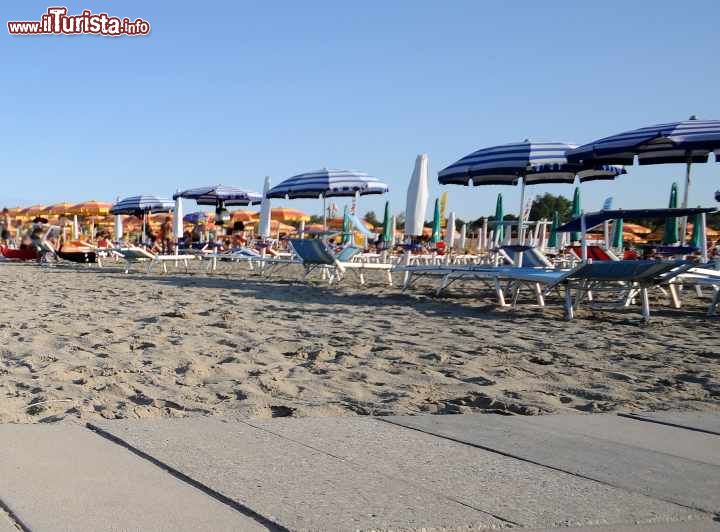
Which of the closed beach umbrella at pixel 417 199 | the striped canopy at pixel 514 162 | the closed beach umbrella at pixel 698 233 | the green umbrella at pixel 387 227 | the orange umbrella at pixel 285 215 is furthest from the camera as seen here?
the orange umbrella at pixel 285 215

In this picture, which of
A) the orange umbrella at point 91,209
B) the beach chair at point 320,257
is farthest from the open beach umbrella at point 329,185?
the orange umbrella at point 91,209

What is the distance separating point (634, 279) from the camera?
21.7 feet

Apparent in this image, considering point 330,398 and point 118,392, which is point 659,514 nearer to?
point 330,398

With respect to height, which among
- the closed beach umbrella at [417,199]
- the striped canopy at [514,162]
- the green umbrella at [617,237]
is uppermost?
the striped canopy at [514,162]

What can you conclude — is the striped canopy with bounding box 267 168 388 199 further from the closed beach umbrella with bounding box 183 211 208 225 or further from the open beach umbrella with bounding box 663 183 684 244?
the closed beach umbrella with bounding box 183 211 208 225

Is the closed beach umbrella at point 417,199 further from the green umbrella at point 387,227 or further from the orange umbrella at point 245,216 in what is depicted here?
the orange umbrella at point 245,216

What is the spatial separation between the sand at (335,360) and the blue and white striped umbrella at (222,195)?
1183cm

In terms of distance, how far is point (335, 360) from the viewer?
14.0 feet

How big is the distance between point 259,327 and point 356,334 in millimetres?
740

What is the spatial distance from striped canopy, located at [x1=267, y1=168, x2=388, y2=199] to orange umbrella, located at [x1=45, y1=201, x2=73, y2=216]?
48.5ft

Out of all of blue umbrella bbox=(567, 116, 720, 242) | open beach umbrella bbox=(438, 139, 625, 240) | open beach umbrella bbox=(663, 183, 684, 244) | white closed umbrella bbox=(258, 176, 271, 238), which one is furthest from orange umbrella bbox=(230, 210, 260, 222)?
blue umbrella bbox=(567, 116, 720, 242)

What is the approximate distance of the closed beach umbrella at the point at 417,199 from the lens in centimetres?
1222

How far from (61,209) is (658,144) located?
23187 mm

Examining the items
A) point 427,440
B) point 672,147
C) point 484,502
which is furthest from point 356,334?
point 672,147
